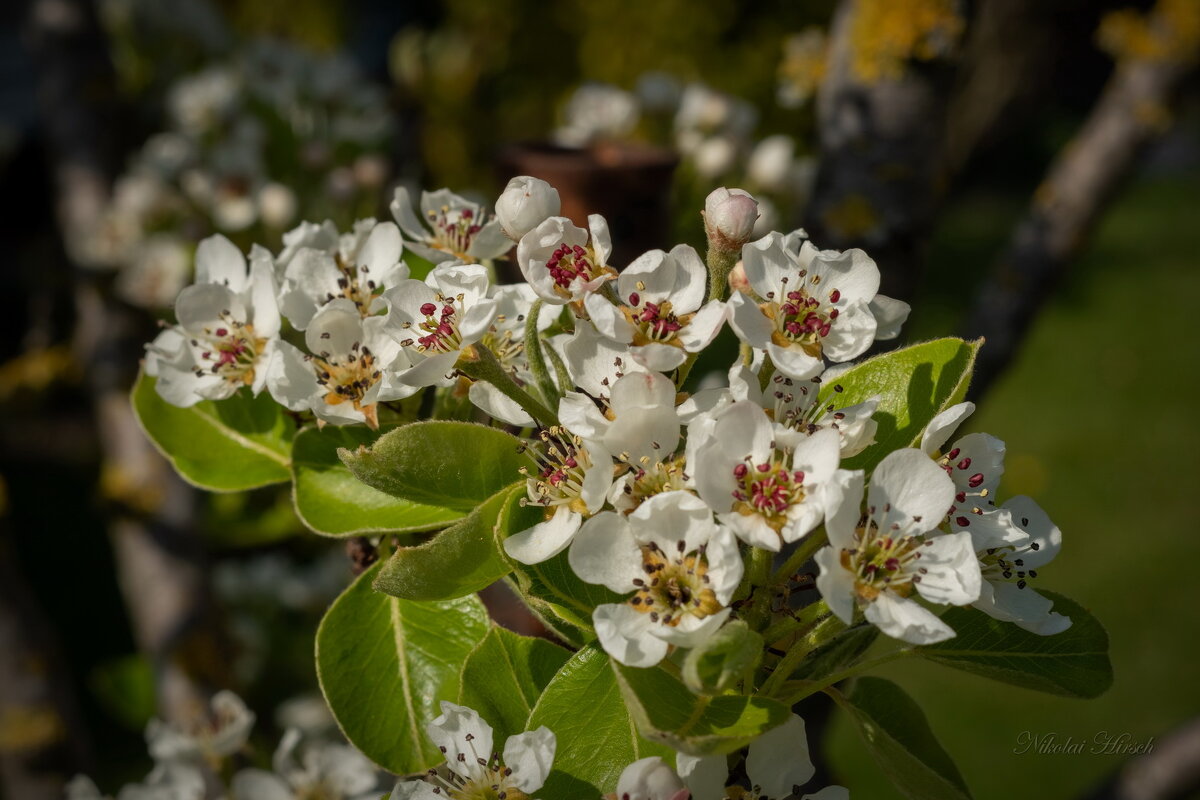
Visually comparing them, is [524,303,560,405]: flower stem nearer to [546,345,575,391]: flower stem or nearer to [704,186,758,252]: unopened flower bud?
[546,345,575,391]: flower stem

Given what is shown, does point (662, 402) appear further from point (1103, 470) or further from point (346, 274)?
point (1103, 470)

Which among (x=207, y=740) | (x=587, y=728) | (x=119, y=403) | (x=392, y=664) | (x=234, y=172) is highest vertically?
(x=587, y=728)

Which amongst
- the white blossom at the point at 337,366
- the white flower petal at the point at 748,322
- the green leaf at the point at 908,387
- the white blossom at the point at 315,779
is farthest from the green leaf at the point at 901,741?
the white blossom at the point at 315,779

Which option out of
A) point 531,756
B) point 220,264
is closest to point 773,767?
point 531,756

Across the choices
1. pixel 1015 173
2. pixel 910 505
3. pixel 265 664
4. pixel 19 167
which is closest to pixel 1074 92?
pixel 1015 173

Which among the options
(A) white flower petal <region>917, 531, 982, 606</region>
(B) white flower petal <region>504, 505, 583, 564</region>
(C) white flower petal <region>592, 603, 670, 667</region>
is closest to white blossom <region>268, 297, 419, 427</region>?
(B) white flower petal <region>504, 505, 583, 564</region>

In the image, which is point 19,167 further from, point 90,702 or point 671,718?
point 671,718

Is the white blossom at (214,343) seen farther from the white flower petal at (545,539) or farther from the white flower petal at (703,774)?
the white flower petal at (703,774)
